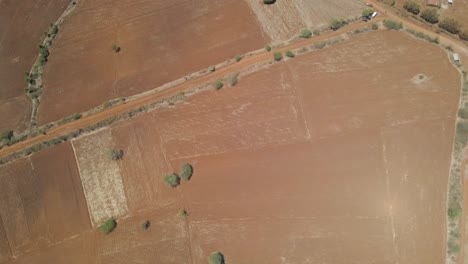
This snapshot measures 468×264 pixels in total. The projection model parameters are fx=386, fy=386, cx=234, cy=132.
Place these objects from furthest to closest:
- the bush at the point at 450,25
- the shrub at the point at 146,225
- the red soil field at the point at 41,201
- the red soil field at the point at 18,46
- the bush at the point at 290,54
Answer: the red soil field at the point at 18,46
the bush at the point at 290,54
the bush at the point at 450,25
the red soil field at the point at 41,201
the shrub at the point at 146,225

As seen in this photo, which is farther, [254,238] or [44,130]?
[44,130]

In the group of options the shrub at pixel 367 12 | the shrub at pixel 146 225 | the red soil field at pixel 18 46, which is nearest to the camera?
the shrub at pixel 146 225

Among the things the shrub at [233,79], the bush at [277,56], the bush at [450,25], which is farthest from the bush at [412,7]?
the shrub at [233,79]

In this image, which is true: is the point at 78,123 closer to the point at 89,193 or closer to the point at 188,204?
the point at 89,193

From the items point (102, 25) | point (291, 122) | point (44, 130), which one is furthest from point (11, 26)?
point (291, 122)

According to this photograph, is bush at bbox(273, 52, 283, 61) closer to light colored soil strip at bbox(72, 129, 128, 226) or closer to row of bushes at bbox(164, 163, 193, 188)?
row of bushes at bbox(164, 163, 193, 188)

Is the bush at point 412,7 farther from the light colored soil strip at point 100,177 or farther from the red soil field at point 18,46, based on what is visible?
the red soil field at point 18,46

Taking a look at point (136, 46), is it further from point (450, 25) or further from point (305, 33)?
point (450, 25)

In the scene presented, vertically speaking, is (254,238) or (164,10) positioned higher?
(164,10)
